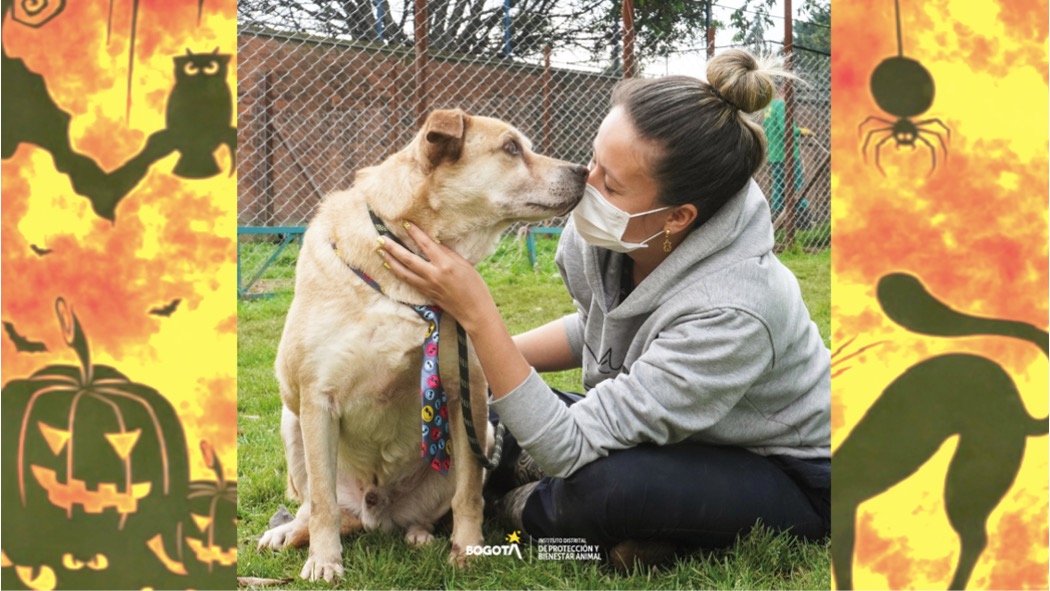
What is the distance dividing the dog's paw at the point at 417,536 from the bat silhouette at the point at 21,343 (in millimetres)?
1353

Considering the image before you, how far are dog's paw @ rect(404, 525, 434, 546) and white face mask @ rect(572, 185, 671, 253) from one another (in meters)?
0.97

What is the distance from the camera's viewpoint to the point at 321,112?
647 centimetres

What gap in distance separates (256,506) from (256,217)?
11.4ft

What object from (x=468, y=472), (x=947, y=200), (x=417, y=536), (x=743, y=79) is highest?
(x=743, y=79)

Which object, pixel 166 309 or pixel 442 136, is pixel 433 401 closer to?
pixel 442 136

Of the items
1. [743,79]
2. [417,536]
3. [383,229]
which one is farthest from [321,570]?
[743,79]

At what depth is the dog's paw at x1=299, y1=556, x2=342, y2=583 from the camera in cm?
229

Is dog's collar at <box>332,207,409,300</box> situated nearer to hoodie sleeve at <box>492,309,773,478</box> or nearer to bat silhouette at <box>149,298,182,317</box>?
hoodie sleeve at <box>492,309,773,478</box>

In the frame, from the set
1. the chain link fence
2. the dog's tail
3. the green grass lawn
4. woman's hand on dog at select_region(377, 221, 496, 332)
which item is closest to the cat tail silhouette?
the dog's tail

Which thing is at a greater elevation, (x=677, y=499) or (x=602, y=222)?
(x=602, y=222)

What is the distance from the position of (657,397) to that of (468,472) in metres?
0.61

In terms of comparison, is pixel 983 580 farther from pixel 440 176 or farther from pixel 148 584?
pixel 440 176

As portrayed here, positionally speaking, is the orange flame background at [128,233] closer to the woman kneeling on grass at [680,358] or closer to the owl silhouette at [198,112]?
the owl silhouette at [198,112]

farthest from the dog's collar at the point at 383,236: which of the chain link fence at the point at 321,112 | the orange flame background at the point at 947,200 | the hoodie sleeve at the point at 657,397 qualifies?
the chain link fence at the point at 321,112
